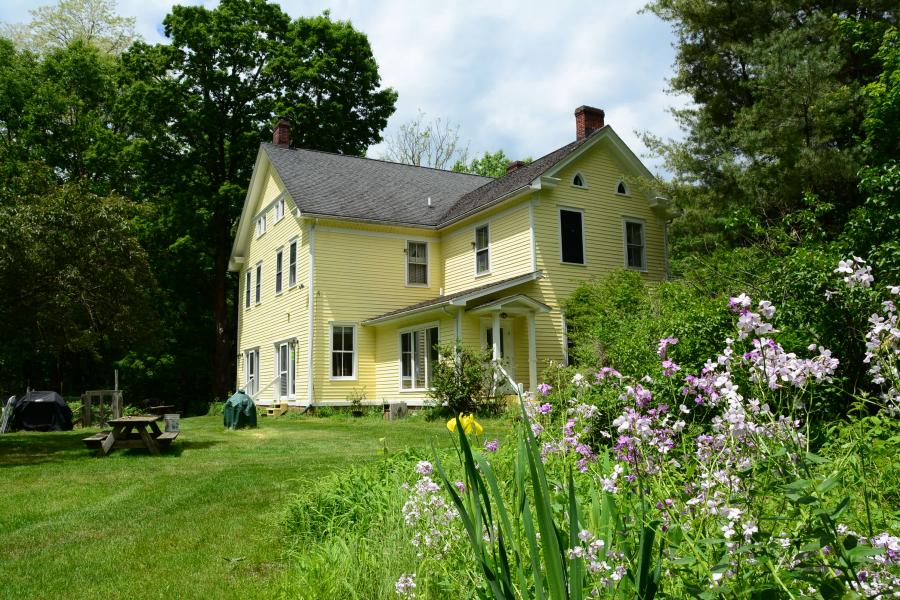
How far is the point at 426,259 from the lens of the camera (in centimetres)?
2262

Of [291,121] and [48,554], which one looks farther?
[291,121]

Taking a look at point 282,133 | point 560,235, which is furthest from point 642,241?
point 282,133

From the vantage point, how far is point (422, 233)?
2247 cm

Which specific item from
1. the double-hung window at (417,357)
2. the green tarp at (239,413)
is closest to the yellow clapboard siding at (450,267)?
the double-hung window at (417,357)

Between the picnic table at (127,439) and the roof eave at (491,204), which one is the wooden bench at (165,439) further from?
the roof eave at (491,204)

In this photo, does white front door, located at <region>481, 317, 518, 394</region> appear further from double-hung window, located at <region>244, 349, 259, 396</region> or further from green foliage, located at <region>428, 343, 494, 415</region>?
double-hung window, located at <region>244, 349, 259, 396</region>

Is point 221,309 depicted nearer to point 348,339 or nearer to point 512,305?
point 348,339

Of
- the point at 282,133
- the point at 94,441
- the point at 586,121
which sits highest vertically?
the point at 282,133

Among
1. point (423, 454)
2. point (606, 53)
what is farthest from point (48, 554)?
point (606, 53)

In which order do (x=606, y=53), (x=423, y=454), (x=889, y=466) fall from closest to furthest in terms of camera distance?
(x=889, y=466) → (x=423, y=454) → (x=606, y=53)

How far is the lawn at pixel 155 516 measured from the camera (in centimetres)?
442

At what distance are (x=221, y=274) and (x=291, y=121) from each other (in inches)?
290

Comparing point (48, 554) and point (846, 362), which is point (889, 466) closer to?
point (846, 362)

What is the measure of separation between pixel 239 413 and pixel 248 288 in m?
11.9
